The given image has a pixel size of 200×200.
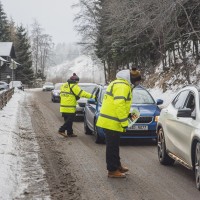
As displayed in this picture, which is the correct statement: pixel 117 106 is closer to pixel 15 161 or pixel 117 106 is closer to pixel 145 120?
pixel 15 161

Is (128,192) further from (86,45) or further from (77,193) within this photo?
(86,45)

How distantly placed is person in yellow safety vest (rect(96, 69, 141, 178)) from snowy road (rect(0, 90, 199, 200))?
1.09 feet

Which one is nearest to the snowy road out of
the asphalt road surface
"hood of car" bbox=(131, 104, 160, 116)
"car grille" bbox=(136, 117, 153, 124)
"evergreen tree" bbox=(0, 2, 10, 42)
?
the asphalt road surface

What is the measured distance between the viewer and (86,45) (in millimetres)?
60781

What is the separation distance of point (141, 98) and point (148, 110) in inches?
47.1

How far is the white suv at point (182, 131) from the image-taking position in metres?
7.13

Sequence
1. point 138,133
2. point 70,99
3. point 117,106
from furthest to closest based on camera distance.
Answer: point 70,99
point 138,133
point 117,106

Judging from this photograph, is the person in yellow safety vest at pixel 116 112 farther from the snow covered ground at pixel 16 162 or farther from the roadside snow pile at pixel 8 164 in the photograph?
the roadside snow pile at pixel 8 164

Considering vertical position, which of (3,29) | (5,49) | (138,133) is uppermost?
(3,29)

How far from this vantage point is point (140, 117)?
12.2m

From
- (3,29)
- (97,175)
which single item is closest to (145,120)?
(97,175)

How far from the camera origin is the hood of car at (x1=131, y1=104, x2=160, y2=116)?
40.7 ft

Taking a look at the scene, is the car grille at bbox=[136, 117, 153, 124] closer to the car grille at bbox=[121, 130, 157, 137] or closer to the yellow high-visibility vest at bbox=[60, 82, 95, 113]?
the car grille at bbox=[121, 130, 157, 137]

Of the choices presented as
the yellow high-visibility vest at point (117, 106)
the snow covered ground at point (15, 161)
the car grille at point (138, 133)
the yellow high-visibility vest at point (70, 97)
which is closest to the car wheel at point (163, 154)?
the yellow high-visibility vest at point (117, 106)
